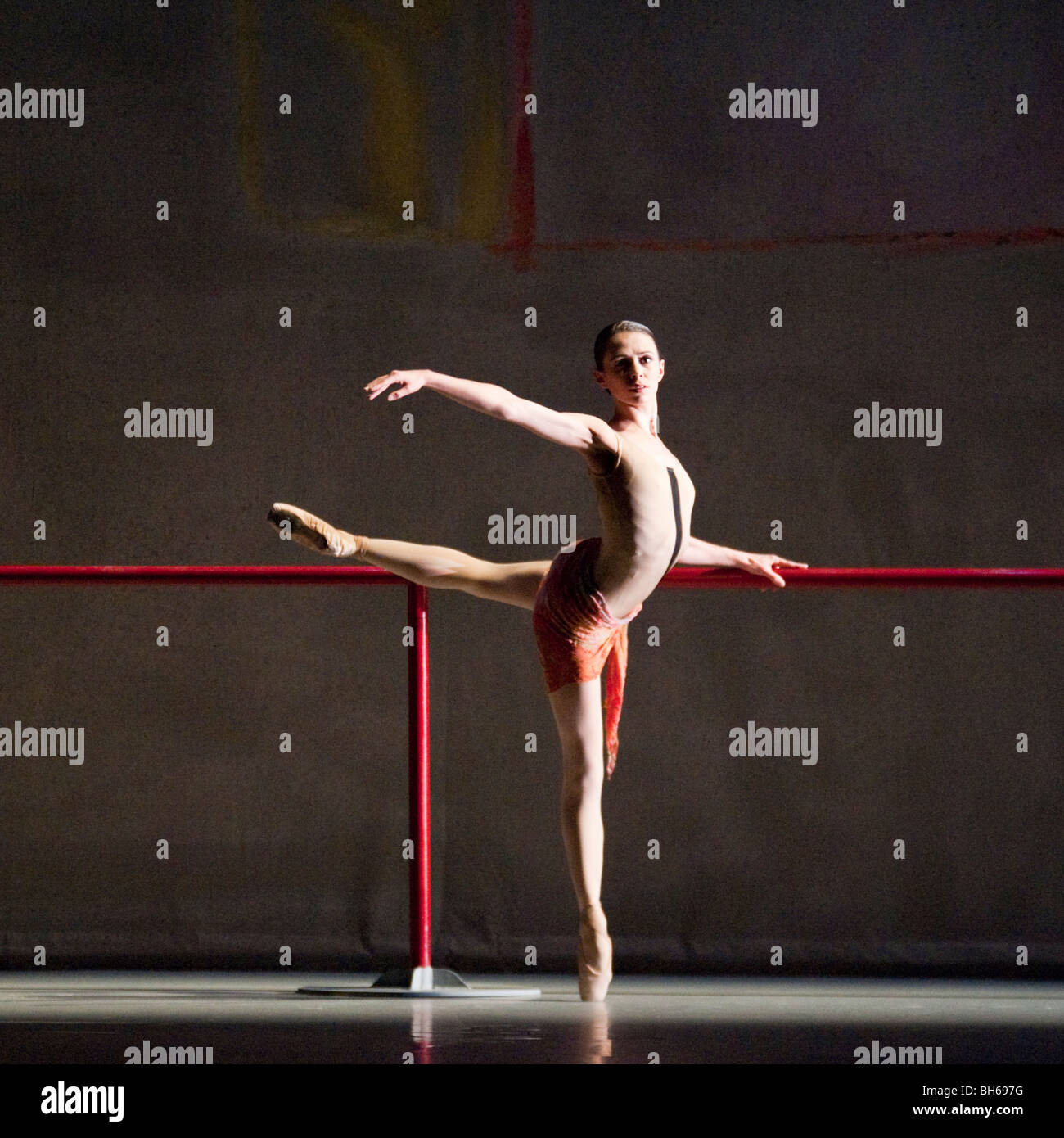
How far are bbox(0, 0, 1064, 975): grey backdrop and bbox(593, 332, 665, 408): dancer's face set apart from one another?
59.2 inches

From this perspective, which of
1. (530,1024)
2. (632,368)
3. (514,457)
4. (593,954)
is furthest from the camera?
(514,457)

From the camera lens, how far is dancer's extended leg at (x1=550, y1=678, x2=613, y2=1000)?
2.55 meters

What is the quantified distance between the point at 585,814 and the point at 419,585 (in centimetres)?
55

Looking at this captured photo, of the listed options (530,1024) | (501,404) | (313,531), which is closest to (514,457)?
(313,531)

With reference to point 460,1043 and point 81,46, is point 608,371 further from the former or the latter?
point 81,46

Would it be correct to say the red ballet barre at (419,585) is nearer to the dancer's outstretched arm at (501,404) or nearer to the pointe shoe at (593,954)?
the pointe shoe at (593,954)

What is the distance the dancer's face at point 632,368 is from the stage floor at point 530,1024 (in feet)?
3.28

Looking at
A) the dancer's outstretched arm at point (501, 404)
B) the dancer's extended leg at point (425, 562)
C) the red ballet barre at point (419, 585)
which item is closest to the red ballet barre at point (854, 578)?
the red ballet barre at point (419, 585)

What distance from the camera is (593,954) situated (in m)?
2.55

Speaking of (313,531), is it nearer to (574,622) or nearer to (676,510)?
(574,622)

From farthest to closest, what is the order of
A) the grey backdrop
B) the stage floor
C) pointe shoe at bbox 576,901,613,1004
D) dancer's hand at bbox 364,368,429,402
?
the grey backdrop < pointe shoe at bbox 576,901,613,1004 < dancer's hand at bbox 364,368,429,402 < the stage floor

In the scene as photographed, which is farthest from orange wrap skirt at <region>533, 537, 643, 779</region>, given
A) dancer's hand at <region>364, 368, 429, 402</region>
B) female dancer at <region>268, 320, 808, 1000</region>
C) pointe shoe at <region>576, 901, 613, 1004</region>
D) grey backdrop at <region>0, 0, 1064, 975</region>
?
grey backdrop at <region>0, 0, 1064, 975</region>

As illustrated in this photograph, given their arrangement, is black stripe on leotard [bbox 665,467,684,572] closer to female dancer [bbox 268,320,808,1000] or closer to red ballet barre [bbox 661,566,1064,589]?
female dancer [bbox 268,320,808,1000]

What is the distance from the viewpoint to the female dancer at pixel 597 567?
2555 millimetres
